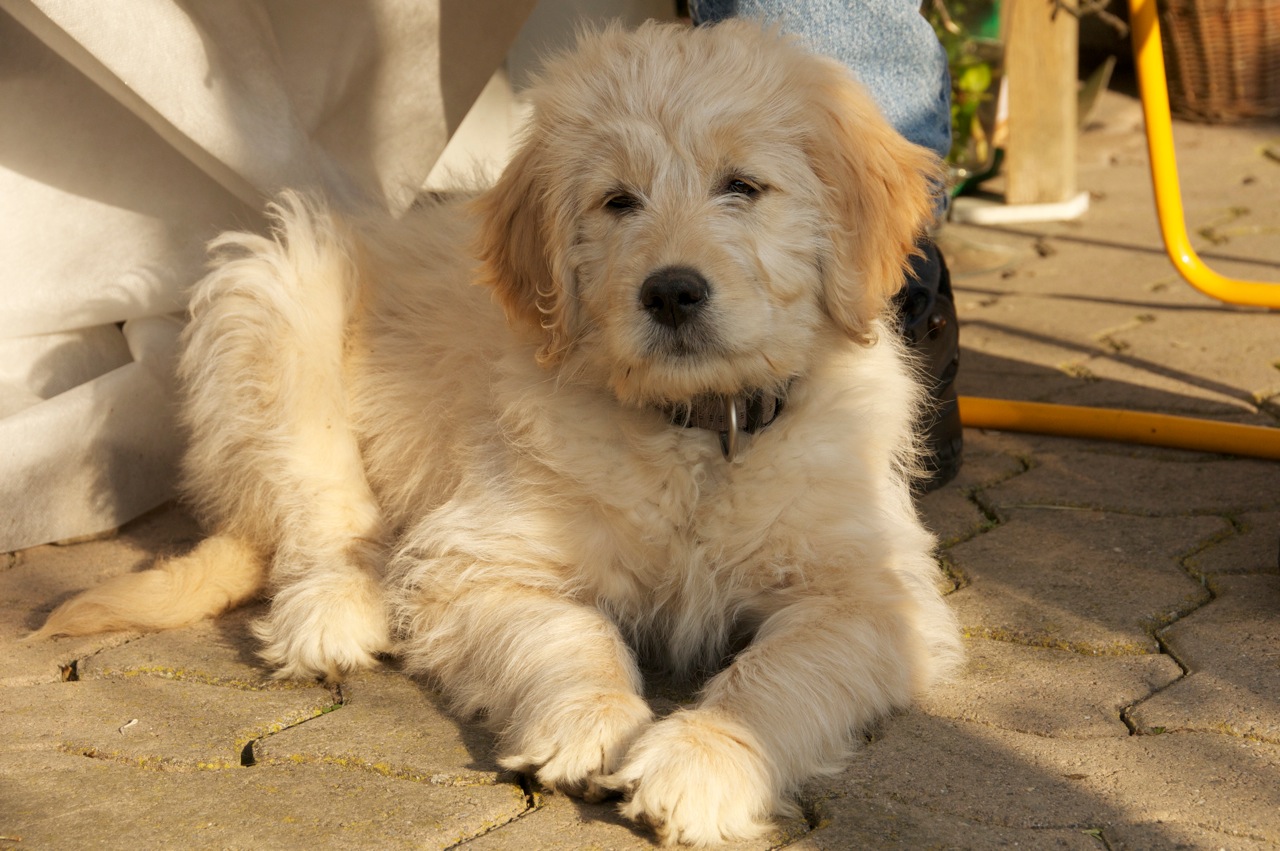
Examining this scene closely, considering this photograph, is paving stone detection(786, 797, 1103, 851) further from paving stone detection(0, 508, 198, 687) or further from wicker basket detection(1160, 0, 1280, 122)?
wicker basket detection(1160, 0, 1280, 122)

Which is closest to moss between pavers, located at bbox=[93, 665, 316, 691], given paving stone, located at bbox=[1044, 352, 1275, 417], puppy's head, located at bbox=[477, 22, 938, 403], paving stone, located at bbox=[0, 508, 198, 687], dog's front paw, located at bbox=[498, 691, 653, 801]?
paving stone, located at bbox=[0, 508, 198, 687]

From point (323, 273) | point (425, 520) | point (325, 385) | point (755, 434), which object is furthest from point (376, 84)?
point (755, 434)

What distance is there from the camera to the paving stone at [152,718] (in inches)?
97.5

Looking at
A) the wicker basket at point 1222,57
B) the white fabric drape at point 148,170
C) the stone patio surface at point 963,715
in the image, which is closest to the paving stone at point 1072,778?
the stone patio surface at point 963,715

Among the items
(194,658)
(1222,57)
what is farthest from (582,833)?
(1222,57)

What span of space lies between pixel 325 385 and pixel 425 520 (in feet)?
2.14

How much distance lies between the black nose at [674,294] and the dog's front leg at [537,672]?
691 mm

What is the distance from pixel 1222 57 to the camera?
A: 330 inches

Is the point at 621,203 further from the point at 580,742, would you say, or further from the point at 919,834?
the point at 919,834

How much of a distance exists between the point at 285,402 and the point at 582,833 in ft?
5.66

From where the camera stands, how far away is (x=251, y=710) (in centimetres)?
266

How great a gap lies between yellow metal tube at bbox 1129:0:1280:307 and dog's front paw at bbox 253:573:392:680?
298cm

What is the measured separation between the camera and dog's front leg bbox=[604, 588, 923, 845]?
208cm

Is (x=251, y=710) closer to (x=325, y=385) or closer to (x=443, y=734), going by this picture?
(x=443, y=734)
